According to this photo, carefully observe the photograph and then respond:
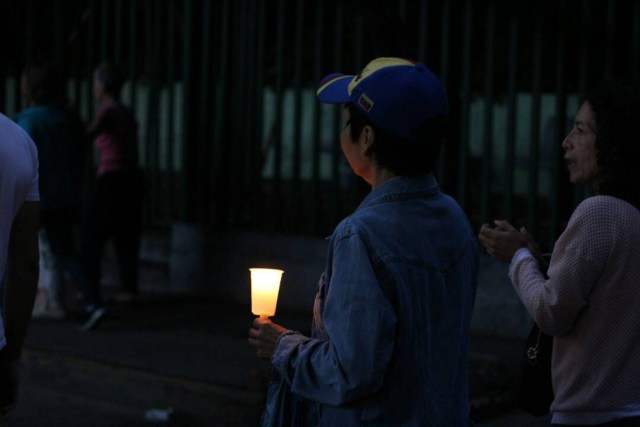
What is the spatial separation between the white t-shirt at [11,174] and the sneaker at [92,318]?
6201 millimetres

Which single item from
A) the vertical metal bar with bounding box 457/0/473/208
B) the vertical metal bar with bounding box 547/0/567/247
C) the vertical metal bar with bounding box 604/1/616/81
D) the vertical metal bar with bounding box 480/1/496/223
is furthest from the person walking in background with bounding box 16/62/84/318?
the vertical metal bar with bounding box 604/1/616/81

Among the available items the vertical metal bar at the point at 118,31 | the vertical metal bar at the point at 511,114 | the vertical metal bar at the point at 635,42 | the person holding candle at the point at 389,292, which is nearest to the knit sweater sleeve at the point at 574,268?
the person holding candle at the point at 389,292

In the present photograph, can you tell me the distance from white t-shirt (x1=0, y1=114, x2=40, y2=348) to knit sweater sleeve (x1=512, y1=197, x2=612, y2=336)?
143 centimetres

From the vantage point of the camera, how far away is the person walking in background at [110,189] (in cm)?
979

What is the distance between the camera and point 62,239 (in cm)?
984

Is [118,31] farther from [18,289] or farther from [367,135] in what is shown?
[367,135]

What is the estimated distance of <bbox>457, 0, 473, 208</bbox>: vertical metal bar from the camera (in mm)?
9695

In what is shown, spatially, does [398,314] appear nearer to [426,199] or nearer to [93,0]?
[426,199]

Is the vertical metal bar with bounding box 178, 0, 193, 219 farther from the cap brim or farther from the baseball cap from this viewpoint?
the baseball cap

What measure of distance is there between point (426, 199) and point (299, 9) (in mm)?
7865

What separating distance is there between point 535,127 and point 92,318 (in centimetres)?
353

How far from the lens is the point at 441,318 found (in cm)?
308

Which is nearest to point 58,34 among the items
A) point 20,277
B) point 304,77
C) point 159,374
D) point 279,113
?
point 304,77

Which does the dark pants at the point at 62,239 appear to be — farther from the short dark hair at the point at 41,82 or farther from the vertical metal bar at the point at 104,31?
the vertical metal bar at the point at 104,31
